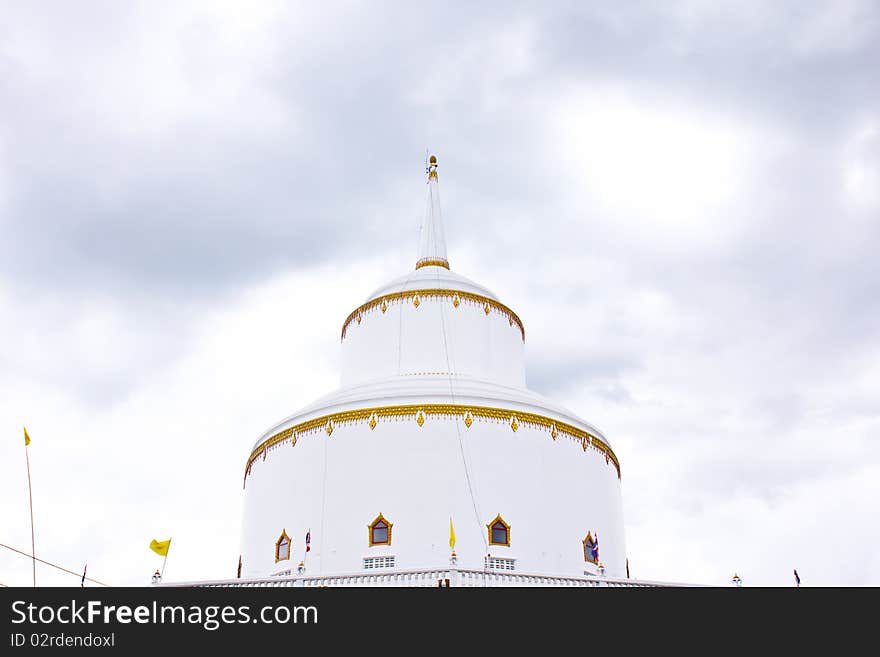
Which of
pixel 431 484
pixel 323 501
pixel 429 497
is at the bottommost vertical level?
pixel 429 497

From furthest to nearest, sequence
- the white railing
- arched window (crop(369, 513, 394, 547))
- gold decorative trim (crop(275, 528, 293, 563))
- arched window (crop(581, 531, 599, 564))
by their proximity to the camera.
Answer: arched window (crop(581, 531, 599, 564)), gold decorative trim (crop(275, 528, 293, 563)), arched window (crop(369, 513, 394, 547)), the white railing

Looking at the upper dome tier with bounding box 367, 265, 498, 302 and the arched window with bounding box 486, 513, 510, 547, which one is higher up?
the upper dome tier with bounding box 367, 265, 498, 302

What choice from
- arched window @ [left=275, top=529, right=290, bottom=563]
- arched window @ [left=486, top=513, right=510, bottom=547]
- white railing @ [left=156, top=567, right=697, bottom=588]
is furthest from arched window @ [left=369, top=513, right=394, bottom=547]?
white railing @ [left=156, top=567, right=697, bottom=588]

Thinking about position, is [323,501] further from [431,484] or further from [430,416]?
[430,416]

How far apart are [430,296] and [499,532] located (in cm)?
1125

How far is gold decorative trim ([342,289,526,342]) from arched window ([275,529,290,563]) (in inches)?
410

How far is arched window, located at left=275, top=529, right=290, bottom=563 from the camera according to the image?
2872 centimetres

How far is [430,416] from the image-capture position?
28.9 metres

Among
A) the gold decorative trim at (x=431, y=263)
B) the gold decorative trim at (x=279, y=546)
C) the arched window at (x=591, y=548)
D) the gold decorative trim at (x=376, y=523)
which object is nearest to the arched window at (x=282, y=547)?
the gold decorative trim at (x=279, y=546)

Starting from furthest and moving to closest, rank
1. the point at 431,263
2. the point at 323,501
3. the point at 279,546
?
the point at 431,263 → the point at 279,546 → the point at 323,501

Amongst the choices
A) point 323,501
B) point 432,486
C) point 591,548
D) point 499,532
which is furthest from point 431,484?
point 591,548

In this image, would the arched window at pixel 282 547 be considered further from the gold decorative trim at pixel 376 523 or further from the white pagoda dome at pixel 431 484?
the gold decorative trim at pixel 376 523

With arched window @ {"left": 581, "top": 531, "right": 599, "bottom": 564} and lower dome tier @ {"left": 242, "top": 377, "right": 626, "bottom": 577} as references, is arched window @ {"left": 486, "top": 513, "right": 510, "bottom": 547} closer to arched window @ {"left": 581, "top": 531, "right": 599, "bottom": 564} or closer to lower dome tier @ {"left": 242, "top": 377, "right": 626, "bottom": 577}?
lower dome tier @ {"left": 242, "top": 377, "right": 626, "bottom": 577}
